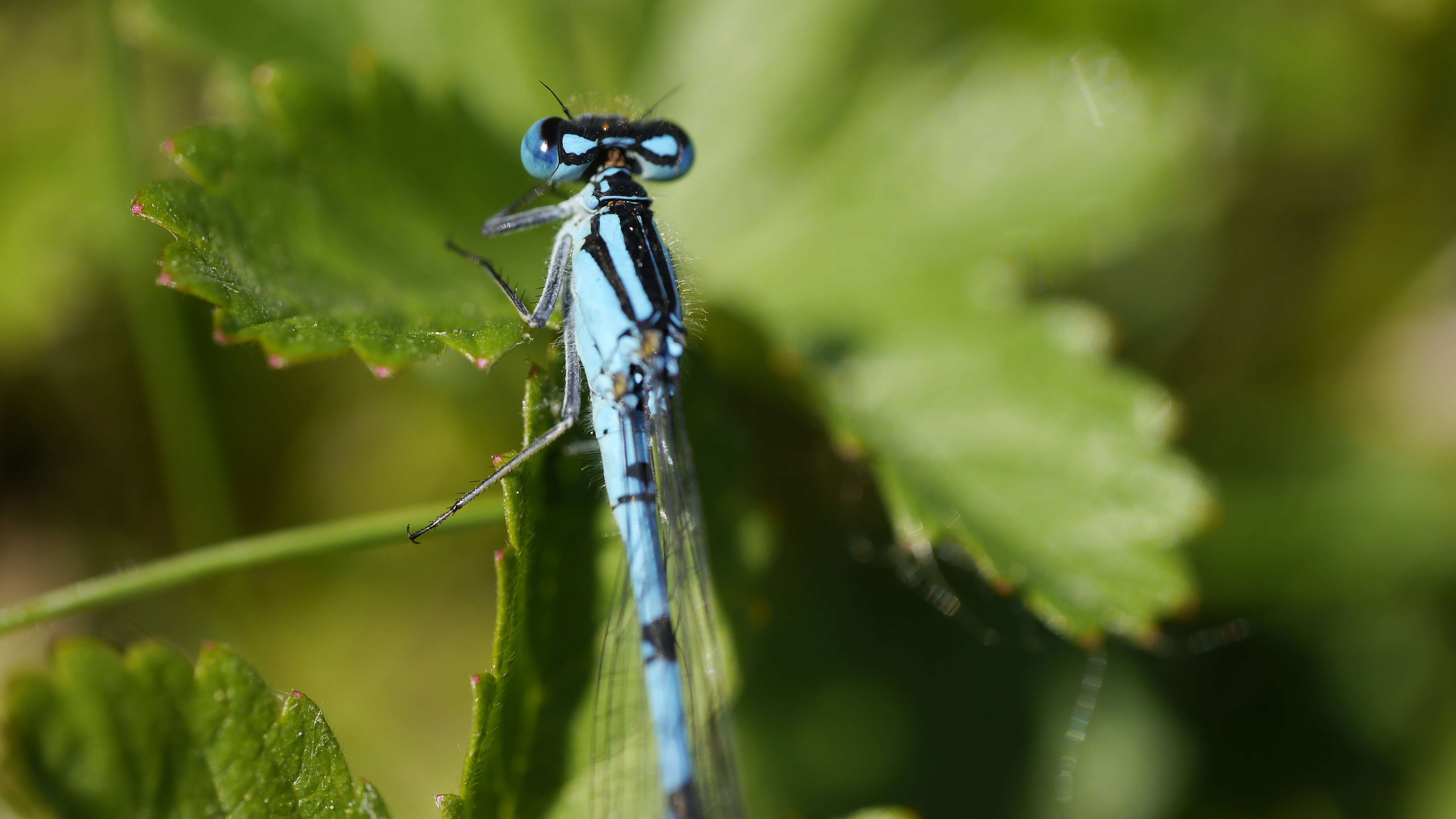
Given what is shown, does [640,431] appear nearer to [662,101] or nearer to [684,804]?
[684,804]

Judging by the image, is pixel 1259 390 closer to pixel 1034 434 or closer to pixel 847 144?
pixel 1034 434

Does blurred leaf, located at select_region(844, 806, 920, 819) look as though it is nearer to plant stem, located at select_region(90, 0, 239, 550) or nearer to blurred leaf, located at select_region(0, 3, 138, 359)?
plant stem, located at select_region(90, 0, 239, 550)

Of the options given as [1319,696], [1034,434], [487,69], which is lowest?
[1319,696]

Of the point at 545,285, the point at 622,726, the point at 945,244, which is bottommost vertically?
the point at 622,726

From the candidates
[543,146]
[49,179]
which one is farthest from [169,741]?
[49,179]

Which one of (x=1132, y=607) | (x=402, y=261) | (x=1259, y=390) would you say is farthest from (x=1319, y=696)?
(x=402, y=261)

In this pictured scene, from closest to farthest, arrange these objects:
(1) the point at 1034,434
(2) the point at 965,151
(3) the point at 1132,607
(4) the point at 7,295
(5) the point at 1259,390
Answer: (3) the point at 1132,607 < (1) the point at 1034,434 < (4) the point at 7,295 < (2) the point at 965,151 < (5) the point at 1259,390
